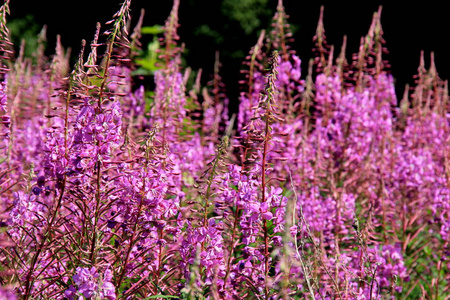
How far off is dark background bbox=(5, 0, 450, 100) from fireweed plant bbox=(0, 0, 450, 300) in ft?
16.5

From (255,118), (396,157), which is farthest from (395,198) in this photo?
(255,118)

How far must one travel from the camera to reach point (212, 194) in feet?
6.96

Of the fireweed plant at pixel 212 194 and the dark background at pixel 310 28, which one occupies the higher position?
the dark background at pixel 310 28

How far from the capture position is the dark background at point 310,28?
37.3 ft

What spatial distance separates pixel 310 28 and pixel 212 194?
36.2 feet

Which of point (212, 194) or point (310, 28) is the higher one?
point (310, 28)

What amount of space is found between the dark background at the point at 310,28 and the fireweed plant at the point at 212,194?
5.04m

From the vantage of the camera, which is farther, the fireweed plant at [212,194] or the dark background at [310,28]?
the dark background at [310,28]

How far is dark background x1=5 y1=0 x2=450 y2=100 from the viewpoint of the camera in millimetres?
11359

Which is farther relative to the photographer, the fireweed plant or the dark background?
the dark background

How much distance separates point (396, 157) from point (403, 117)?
5.32 ft

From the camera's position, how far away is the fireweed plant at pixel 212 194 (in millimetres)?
2016

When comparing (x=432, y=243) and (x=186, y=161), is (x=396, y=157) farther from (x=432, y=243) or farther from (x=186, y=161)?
(x=186, y=161)

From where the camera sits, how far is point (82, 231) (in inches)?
85.7
